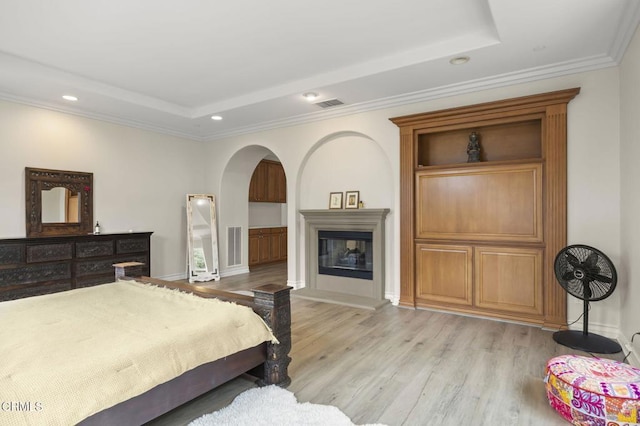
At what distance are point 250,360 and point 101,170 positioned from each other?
14.3 ft

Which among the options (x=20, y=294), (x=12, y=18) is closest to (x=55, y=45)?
(x=12, y=18)

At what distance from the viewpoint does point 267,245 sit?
7961 mm

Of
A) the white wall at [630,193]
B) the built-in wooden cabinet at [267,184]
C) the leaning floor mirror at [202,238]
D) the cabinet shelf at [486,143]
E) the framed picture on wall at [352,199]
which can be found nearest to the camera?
the white wall at [630,193]

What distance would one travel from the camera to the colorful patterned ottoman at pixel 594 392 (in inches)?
73.0

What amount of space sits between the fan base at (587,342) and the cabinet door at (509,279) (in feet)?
1.36

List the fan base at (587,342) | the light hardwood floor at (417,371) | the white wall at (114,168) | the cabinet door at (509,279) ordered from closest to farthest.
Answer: the light hardwood floor at (417,371)
the fan base at (587,342)
the cabinet door at (509,279)
the white wall at (114,168)

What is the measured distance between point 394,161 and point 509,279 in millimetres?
1954

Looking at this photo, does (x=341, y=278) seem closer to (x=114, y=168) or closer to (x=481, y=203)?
(x=481, y=203)

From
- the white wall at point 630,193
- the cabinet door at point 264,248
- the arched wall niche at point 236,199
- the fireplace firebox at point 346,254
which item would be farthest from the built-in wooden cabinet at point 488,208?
the cabinet door at point 264,248

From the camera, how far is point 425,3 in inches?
108

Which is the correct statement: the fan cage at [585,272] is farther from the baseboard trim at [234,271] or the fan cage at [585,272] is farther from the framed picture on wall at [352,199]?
the baseboard trim at [234,271]

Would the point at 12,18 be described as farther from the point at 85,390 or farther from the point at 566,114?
the point at 566,114

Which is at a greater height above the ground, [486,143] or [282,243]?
[486,143]

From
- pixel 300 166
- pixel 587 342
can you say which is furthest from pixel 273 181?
pixel 587 342
